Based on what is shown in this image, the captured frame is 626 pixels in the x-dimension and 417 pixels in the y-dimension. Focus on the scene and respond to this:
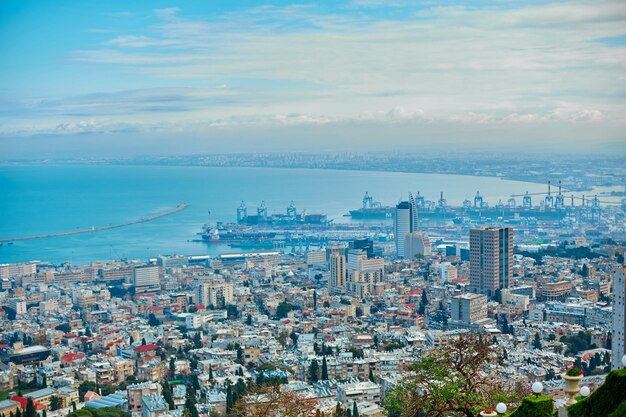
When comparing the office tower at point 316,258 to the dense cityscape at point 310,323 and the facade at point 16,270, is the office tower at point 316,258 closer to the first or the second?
the dense cityscape at point 310,323

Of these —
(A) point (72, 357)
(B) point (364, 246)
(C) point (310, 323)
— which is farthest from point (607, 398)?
(B) point (364, 246)

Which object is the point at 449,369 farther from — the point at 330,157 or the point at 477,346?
the point at 330,157

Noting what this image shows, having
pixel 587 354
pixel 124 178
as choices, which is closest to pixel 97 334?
pixel 587 354

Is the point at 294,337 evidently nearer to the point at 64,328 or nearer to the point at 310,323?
the point at 310,323

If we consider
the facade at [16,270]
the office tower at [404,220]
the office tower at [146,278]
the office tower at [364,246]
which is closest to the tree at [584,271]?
the office tower at [364,246]

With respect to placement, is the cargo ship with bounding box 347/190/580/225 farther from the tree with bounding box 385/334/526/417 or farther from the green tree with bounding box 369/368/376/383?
the tree with bounding box 385/334/526/417

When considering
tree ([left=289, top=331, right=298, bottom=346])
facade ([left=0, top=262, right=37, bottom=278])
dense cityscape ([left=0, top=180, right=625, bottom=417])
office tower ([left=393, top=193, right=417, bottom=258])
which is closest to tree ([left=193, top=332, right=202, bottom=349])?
dense cityscape ([left=0, top=180, right=625, bottom=417])

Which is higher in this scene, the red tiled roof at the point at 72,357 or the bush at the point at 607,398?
the bush at the point at 607,398
